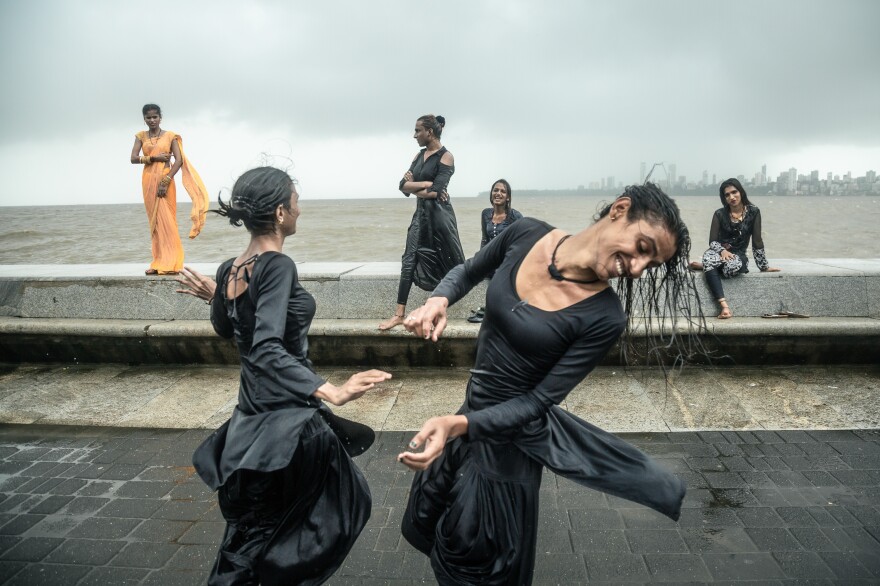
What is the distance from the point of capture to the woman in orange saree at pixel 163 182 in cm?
778

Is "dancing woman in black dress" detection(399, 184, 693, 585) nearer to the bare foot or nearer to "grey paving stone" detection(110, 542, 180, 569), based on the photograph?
"grey paving stone" detection(110, 542, 180, 569)

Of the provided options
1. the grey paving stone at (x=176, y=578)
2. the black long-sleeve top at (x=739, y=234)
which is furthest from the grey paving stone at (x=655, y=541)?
the black long-sleeve top at (x=739, y=234)

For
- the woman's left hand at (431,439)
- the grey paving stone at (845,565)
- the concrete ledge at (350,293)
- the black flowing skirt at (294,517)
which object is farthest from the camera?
the concrete ledge at (350,293)

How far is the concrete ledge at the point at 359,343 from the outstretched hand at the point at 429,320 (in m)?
3.72

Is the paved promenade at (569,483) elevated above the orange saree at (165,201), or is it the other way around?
the orange saree at (165,201)

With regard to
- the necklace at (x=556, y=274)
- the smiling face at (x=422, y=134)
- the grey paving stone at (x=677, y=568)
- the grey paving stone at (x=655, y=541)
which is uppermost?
the smiling face at (x=422, y=134)

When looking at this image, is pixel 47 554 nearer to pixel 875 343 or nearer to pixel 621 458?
pixel 621 458

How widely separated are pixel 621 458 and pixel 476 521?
2.00ft

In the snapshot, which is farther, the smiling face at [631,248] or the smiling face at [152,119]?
the smiling face at [152,119]

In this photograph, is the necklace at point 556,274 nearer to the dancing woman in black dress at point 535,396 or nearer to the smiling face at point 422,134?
the dancing woman in black dress at point 535,396

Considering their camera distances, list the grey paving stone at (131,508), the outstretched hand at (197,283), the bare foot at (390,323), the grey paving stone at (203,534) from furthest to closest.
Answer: the bare foot at (390,323), the grey paving stone at (131,508), the grey paving stone at (203,534), the outstretched hand at (197,283)

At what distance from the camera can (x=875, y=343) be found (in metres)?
6.15

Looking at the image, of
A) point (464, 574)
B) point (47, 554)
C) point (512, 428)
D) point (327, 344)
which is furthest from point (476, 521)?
point (327, 344)

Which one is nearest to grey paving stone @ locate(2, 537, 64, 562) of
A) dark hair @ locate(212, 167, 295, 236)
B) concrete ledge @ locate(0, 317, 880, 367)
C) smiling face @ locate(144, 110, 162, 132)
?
dark hair @ locate(212, 167, 295, 236)
